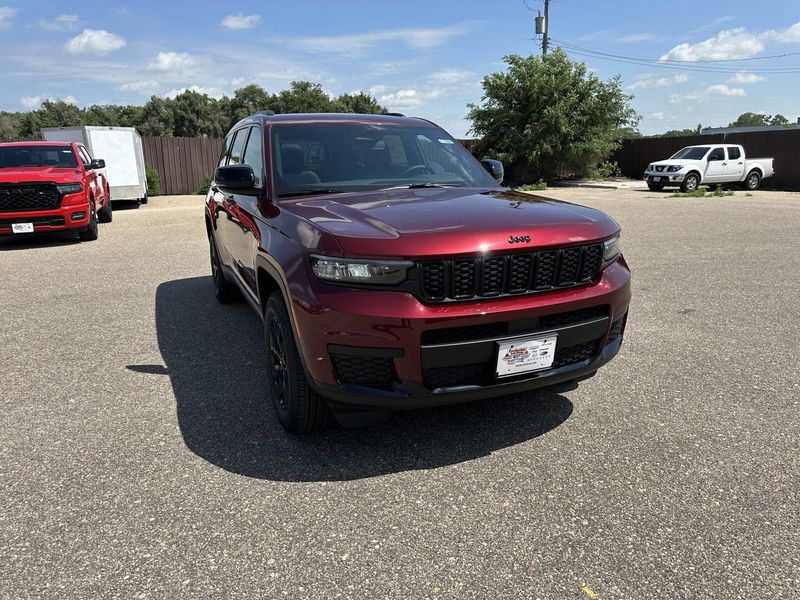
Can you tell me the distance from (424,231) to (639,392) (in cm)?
200

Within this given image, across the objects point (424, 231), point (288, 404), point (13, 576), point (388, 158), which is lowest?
point (13, 576)

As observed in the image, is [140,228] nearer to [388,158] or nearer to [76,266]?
[76,266]

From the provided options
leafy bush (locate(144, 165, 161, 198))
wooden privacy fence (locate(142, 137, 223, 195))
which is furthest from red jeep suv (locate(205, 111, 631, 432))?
wooden privacy fence (locate(142, 137, 223, 195))

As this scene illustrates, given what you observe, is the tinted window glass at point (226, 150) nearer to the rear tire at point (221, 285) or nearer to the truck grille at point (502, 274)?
the rear tire at point (221, 285)

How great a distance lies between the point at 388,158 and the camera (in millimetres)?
4012

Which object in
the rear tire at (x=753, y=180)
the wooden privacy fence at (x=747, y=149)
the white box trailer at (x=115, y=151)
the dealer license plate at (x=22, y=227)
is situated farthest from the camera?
the wooden privacy fence at (x=747, y=149)

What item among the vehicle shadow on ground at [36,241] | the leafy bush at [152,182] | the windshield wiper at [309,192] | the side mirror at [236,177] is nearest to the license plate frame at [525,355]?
the windshield wiper at [309,192]

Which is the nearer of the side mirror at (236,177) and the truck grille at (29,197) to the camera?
the side mirror at (236,177)

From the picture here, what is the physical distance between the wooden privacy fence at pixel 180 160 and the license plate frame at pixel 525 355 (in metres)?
22.3

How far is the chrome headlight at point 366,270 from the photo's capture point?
256 centimetres

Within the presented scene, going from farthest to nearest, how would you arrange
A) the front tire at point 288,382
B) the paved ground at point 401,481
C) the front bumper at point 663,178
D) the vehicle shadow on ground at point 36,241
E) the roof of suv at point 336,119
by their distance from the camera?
the front bumper at point 663,178, the vehicle shadow on ground at point 36,241, the roof of suv at point 336,119, the front tire at point 288,382, the paved ground at point 401,481

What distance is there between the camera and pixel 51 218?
A: 9938mm

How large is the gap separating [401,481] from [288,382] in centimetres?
77

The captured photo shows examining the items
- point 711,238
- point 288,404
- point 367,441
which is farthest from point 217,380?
point 711,238
